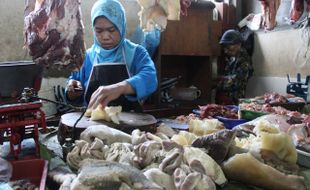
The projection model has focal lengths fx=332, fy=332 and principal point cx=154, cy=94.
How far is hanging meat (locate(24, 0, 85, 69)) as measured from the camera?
1.75 m

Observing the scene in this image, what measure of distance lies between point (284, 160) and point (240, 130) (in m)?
0.52

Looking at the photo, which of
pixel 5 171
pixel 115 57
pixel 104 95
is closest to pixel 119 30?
pixel 115 57

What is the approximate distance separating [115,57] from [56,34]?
1.15 metres

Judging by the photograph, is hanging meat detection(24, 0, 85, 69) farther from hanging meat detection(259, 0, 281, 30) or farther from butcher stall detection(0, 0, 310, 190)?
hanging meat detection(259, 0, 281, 30)

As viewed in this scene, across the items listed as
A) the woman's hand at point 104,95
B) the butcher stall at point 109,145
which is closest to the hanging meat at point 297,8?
the butcher stall at point 109,145

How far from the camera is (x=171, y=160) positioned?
120cm

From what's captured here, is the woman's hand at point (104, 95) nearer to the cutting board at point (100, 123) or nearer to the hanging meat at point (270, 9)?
the cutting board at point (100, 123)

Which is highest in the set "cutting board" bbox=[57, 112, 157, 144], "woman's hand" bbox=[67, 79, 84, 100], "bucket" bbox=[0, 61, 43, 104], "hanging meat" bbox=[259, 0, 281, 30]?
"hanging meat" bbox=[259, 0, 281, 30]

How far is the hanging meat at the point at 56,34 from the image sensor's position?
1.75 m

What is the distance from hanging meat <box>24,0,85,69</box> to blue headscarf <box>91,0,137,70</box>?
0.79 meters

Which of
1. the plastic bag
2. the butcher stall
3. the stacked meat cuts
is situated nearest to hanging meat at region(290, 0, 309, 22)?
the stacked meat cuts

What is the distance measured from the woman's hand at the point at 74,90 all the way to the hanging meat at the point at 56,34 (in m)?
0.86

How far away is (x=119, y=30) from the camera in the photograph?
275cm

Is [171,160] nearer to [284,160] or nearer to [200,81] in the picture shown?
[284,160]
